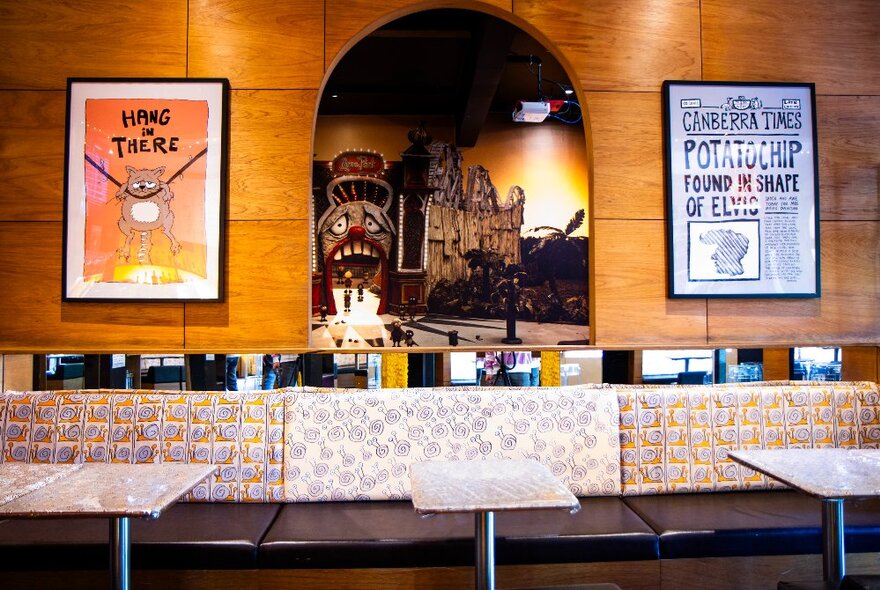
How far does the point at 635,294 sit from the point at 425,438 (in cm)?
124

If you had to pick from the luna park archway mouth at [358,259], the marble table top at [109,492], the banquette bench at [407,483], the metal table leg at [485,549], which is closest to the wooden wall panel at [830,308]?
the banquette bench at [407,483]

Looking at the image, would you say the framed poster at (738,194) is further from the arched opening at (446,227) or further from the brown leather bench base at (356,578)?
the arched opening at (446,227)

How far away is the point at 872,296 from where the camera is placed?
9.87 ft

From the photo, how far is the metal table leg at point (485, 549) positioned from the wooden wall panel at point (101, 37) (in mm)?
2459

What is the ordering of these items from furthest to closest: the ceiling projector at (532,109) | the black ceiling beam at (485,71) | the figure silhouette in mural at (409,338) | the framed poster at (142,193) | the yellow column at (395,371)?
the figure silhouette in mural at (409,338)
the ceiling projector at (532,109)
the yellow column at (395,371)
the black ceiling beam at (485,71)
the framed poster at (142,193)

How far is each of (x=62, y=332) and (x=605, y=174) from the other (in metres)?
2.69

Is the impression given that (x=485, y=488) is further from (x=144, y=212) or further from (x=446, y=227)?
(x=446, y=227)

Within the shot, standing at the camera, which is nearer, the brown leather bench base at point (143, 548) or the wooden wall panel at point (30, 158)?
the brown leather bench base at point (143, 548)

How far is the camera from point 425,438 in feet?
8.43

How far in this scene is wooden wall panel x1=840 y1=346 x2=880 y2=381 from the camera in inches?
117

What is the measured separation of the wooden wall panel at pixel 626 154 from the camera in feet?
9.68

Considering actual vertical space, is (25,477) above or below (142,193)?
below

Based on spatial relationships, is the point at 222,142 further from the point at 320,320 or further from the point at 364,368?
the point at 320,320

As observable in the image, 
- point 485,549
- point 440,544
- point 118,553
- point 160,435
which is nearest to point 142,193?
point 160,435
